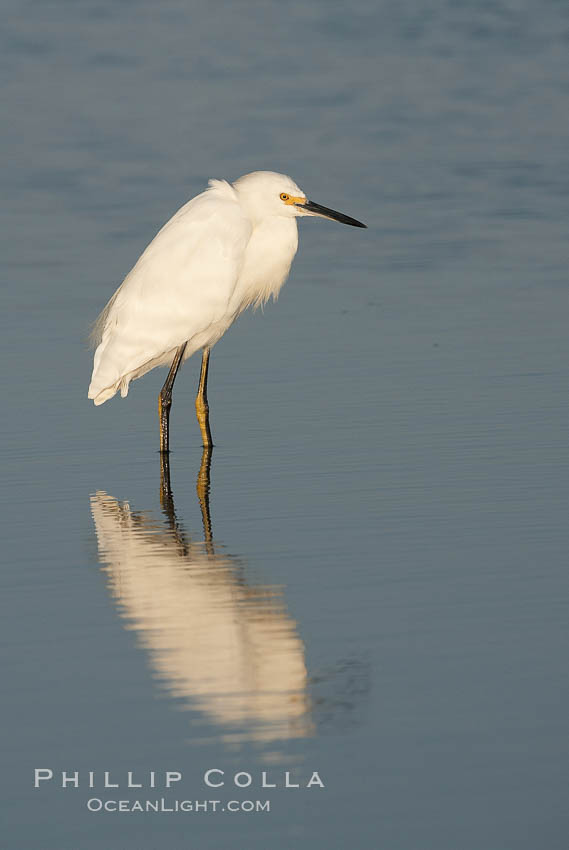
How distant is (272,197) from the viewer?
333 inches

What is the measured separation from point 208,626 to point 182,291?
337 cm

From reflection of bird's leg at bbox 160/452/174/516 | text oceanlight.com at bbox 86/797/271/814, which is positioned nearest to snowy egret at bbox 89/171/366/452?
reflection of bird's leg at bbox 160/452/174/516

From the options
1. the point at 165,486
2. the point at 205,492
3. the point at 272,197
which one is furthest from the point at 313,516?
the point at 272,197

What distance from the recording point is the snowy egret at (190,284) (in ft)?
26.8

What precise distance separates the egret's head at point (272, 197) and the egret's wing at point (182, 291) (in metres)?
0.19

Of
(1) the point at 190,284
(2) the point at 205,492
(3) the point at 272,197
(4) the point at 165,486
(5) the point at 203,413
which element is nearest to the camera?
(2) the point at 205,492

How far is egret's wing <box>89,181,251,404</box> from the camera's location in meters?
8.18

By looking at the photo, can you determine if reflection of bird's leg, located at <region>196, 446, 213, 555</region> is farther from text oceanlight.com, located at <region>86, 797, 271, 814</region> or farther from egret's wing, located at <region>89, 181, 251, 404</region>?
text oceanlight.com, located at <region>86, 797, 271, 814</region>

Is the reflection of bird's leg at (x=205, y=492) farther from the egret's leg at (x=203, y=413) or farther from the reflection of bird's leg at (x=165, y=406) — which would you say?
the reflection of bird's leg at (x=165, y=406)

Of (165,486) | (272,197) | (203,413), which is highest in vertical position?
(272,197)

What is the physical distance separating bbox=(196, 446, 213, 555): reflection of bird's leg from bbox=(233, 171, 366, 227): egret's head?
150 centimetres

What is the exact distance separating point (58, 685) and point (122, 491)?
2.37 metres

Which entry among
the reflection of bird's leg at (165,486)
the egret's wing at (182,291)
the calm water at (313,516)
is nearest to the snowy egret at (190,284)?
the egret's wing at (182,291)

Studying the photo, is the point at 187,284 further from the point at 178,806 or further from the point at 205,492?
the point at 178,806
